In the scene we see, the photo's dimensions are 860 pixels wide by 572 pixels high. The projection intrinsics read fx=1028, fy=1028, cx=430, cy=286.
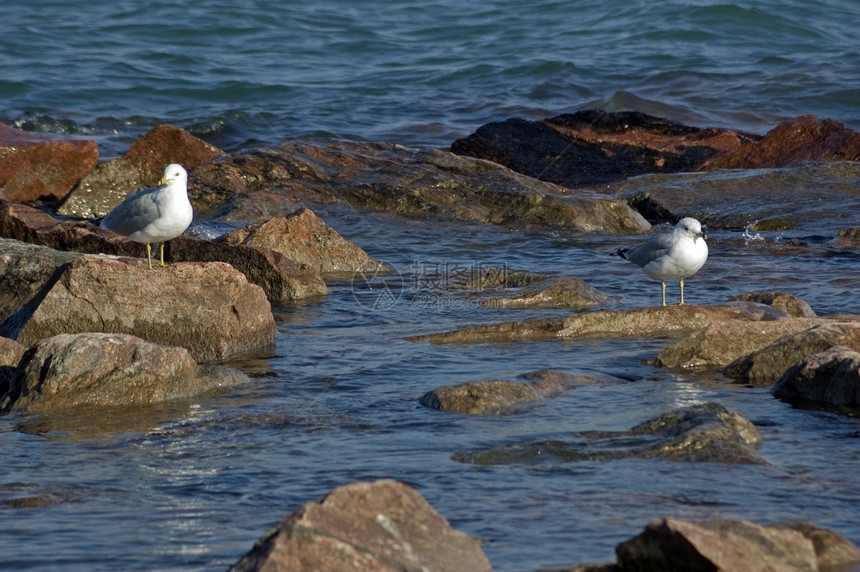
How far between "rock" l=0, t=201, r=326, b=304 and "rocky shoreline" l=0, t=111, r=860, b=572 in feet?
0.06

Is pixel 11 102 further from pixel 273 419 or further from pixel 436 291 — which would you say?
pixel 273 419

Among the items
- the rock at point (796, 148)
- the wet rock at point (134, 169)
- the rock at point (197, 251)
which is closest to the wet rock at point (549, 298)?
the rock at point (197, 251)

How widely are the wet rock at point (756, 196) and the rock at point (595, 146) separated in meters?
1.20

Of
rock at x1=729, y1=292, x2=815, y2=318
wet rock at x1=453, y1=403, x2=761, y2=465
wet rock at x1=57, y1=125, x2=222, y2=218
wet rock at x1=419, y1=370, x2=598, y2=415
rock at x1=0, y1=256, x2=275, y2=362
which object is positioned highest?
wet rock at x1=57, y1=125, x2=222, y2=218

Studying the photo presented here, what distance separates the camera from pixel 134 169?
13.1m

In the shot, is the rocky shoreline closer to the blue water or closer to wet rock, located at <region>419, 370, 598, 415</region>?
wet rock, located at <region>419, 370, 598, 415</region>

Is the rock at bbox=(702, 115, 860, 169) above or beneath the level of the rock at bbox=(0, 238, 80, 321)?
above

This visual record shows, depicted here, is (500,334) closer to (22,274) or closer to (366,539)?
(22,274)

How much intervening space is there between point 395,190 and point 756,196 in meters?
4.61

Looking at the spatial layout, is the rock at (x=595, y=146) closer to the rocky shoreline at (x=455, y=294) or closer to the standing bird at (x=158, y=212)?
the rocky shoreline at (x=455, y=294)

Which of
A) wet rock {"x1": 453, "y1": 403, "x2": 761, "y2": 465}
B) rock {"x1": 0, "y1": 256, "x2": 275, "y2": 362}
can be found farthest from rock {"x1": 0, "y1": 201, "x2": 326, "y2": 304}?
wet rock {"x1": 453, "y1": 403, "x2": 761, "y2": 465}

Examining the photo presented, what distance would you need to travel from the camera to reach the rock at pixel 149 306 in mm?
6770

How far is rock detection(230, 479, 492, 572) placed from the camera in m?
3.08

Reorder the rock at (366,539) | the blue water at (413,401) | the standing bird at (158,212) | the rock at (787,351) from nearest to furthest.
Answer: the rock at (366,539) → the blue water at (413,401) → the rock at (787,351) → the standing bird at (158,212)
